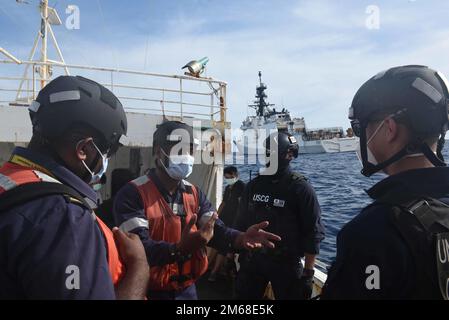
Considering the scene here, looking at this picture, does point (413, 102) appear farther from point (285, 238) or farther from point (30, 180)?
point (285, 238)

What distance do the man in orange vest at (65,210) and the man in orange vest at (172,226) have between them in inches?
40.4

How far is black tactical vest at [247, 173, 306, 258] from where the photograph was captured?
3869 mm

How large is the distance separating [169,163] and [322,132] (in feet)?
238

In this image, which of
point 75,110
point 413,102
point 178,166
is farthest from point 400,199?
point 178,166

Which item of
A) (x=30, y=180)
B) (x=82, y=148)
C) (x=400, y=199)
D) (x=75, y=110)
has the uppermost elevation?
(x=75, y=110)

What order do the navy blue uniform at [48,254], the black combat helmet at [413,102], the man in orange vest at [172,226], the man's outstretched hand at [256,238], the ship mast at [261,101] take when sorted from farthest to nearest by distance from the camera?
the ship mast at [261,101], the man's outstretched hand at [256,238], the man in orange vest at [172,226], the black combat helmet at [413,102], the navy blue uniform at [48,254]

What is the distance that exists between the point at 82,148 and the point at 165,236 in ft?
5.27

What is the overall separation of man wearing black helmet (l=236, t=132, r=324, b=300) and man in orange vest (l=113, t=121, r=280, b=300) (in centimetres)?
96

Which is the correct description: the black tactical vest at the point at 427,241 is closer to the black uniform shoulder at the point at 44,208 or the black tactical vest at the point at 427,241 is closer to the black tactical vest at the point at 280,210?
the black uniform shoulder at the point at 44,208

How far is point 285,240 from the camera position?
388 centimetres

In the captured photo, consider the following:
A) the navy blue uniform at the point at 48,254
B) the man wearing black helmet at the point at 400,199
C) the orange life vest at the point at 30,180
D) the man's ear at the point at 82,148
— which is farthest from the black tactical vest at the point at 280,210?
the navy blue uniform at the point at 48,254

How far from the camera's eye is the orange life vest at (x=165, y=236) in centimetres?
283

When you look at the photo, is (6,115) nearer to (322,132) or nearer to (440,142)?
(440,142)

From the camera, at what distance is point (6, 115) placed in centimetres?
659
